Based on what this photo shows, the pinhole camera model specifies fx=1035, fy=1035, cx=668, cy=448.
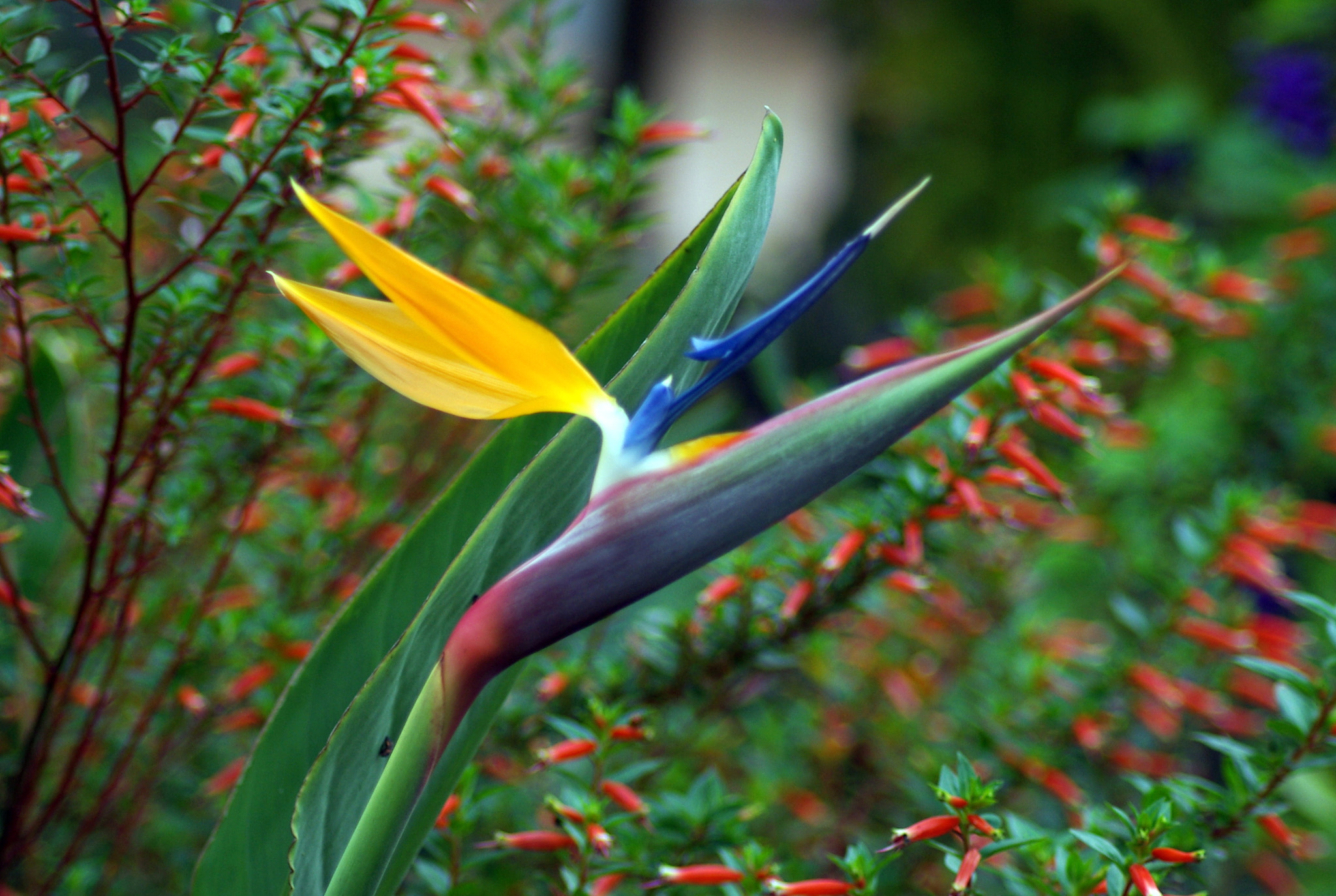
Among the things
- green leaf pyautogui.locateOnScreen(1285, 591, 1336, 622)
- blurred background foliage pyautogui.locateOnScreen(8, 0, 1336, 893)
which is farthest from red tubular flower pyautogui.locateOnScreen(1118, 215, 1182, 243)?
green leaf pyautogui.locateOnScreen(1285, 591, 1336, 622)

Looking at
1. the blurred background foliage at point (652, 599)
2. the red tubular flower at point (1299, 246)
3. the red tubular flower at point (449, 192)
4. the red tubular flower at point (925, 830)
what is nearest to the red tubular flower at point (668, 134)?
the blurred background foliage at point (652, 599)

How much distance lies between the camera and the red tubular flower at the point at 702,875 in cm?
49

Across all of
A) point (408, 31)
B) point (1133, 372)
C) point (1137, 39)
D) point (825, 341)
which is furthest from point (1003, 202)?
point (408, 31)

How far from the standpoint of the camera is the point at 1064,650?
3.04ft

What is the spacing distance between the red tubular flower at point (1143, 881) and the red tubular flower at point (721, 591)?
0.30 meters

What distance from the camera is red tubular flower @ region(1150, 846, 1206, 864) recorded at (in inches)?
16.7

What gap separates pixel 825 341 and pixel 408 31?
1.75 meters

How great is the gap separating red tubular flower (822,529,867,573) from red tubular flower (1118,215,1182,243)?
326 millimetres

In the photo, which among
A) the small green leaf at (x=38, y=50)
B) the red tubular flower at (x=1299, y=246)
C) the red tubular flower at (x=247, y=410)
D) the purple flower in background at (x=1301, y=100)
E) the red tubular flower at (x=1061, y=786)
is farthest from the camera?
the purple flower in background at (x=1301, y=100)

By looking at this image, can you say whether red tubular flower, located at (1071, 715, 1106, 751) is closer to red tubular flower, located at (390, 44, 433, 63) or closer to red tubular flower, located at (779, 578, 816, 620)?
→ red tubular flower, located at (779, 578, 816, 620)

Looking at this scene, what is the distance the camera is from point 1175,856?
16.9 inches

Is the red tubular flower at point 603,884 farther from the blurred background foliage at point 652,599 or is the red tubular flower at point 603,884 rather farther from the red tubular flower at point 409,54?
the red tubular flower at point 409,54

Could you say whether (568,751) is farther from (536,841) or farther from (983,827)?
(983,827)

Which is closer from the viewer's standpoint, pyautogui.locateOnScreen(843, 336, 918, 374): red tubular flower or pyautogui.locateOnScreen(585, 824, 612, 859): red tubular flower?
pyautogui.locateOnScreen(585, 824, 612, 859): red tubular flower
